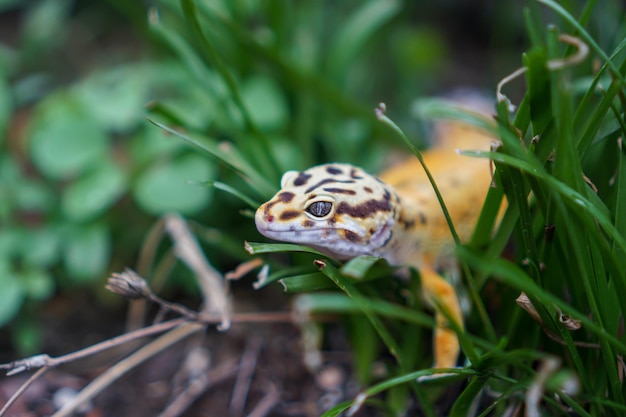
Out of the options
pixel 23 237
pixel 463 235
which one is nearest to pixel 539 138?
pixel 463 235

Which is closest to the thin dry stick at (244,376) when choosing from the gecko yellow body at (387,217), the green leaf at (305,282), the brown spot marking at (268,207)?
the gecko yellow body at (387,217)

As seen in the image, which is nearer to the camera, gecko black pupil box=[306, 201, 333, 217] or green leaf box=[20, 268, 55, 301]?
gecko black pupil box=[306, 201, 333, 217]

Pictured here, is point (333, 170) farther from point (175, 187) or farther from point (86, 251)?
point (86, 251)

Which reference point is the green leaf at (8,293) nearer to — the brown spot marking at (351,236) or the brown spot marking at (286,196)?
the brown spot marking at (286,196)

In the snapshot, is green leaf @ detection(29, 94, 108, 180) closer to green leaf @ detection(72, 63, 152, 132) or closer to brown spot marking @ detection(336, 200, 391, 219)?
green leaf @ detection(72, 63, 152, 132)

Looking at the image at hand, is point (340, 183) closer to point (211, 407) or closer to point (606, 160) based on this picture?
point (606, 160)

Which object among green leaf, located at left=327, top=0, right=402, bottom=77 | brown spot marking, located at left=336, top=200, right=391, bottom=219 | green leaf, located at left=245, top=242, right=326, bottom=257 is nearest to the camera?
green leaf, located at left=245, top=242, right=326, bottom=257

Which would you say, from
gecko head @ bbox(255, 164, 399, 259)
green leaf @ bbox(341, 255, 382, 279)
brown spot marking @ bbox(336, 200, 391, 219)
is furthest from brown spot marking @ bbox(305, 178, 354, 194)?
green leaf @ bbox(341, 255, 382, 279)
